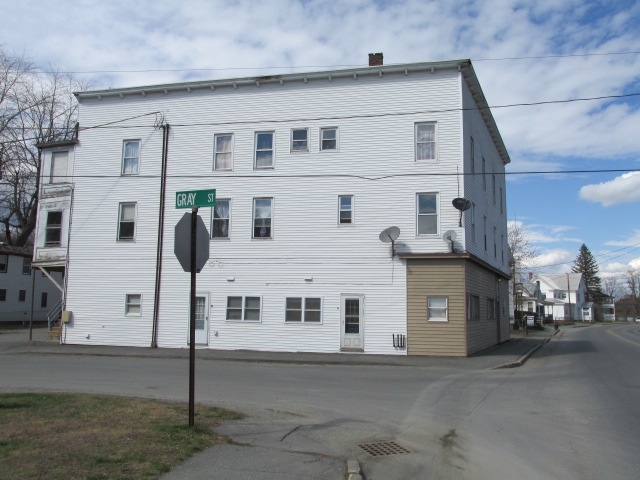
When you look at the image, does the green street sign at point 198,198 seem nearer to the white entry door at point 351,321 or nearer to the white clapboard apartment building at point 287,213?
Answer: the white clapboard apartment building at point 287,213

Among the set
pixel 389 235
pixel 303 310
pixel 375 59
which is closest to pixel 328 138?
pixel 375 59

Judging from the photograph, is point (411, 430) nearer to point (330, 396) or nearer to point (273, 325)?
point (330, 396)

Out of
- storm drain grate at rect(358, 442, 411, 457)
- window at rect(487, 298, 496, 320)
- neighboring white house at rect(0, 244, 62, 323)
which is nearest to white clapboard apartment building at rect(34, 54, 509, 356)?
window at rect(487, 298, 496, 320)

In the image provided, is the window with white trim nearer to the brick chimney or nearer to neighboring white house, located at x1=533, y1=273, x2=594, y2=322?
the brick chimney

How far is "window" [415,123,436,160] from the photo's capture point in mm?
21359

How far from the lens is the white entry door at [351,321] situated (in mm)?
20953

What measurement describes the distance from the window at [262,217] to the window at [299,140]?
2.34 meters

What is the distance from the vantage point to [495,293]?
1100 inches

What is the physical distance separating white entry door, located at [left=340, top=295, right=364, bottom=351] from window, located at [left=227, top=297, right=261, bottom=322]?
3417 mm

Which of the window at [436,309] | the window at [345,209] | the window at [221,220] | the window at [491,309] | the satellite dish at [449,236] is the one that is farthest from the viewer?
the window at [491,309]

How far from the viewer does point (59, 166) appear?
84.1 feet

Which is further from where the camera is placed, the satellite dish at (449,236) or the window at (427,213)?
the window at (427,213)

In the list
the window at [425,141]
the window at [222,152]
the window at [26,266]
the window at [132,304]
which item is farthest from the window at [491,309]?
the window at [26,266]

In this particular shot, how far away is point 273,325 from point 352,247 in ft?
14.2
